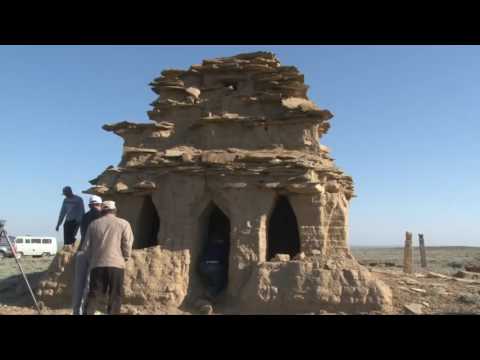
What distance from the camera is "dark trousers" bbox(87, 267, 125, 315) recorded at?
19.1ft

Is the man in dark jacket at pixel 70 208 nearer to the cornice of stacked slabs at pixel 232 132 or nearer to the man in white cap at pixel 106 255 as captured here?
the cornice of stacked slabs at pixel 232 132

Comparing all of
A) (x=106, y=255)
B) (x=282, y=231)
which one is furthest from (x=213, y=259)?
(x=106, y=255)

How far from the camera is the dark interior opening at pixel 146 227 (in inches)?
556

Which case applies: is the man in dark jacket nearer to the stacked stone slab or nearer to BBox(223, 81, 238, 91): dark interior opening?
the stacked stone slab

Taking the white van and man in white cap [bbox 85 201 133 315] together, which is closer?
man in white cap [bbox 85 201 133 315]

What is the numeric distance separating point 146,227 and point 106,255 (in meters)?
9.18

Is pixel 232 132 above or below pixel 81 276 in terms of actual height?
above

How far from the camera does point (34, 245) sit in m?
40.4

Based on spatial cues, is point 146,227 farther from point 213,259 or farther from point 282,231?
point 282,231

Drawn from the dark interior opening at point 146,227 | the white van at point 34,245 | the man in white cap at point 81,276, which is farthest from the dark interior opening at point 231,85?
the white van at point 34,245

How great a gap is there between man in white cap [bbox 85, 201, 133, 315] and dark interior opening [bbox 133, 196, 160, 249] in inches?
322

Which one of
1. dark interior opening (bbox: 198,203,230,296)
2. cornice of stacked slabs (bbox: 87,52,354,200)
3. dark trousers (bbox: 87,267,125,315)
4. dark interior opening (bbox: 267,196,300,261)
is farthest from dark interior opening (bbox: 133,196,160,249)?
dark trousers (bbox: 87,267,125,315)

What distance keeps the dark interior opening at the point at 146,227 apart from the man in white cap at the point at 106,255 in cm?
817
